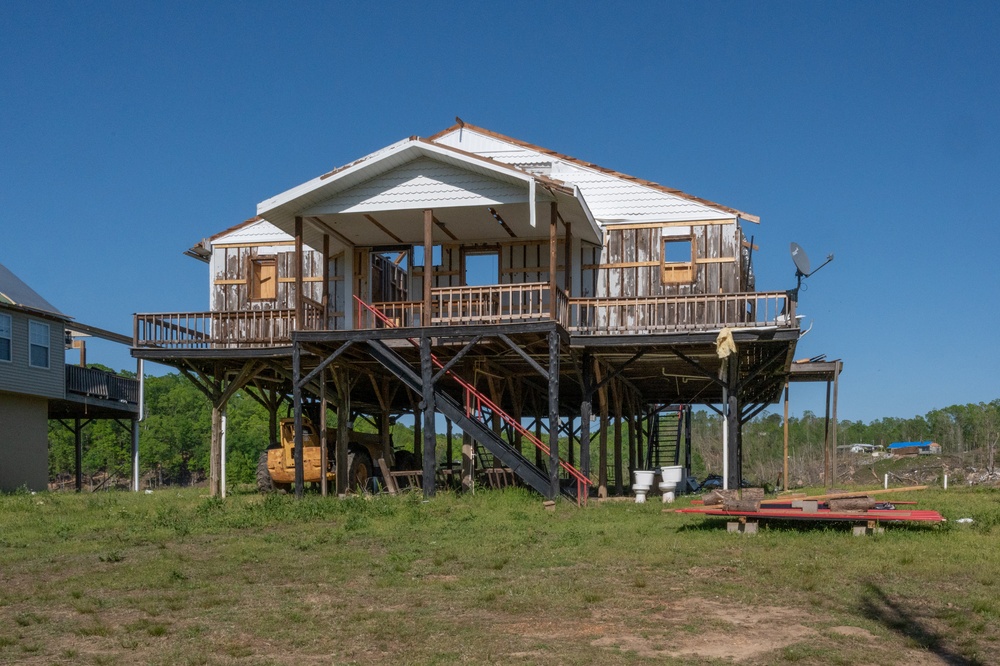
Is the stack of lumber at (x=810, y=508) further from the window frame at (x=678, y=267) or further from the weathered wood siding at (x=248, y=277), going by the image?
the weathered wood siding at (x=248, y=277)

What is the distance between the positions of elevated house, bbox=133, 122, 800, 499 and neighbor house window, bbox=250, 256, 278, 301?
0.12 feet

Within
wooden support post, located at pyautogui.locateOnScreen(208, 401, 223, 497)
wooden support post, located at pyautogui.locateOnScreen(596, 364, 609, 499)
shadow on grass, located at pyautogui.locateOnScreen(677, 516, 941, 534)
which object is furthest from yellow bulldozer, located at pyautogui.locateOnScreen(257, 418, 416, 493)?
shadow on grass, located at pyautogui.locateOnScreen(677, 516, 941, 534)

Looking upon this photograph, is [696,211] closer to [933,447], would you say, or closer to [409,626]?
[409,626]

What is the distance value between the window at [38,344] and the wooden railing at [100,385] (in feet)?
5.14

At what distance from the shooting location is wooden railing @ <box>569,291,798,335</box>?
76.5 feet

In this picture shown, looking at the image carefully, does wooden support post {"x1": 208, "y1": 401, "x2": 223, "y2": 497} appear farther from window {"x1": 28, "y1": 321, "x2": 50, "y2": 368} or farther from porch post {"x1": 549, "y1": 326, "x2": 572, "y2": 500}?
porch post {"x1": 549, "y1": 326, "x2": 572, "y2": 500}

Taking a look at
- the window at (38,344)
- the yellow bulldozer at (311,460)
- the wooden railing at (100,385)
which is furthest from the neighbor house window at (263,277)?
the wooden railing at (100,385)

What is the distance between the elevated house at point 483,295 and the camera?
22609 millimetres

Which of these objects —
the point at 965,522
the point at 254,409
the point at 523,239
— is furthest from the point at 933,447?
the point at 965,522

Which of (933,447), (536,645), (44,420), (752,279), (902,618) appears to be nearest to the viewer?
(536,645)

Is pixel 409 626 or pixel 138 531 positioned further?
pixel 138 531

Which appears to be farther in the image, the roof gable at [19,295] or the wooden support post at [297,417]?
the roof gable at [19,295]

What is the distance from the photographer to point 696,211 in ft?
83.7

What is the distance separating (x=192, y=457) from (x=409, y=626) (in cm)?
5651
